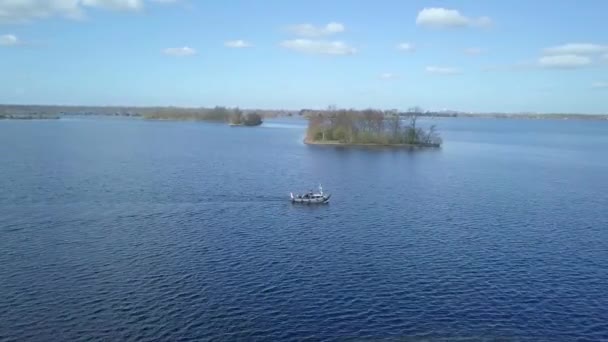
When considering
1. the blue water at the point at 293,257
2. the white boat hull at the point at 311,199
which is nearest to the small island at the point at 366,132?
the blue water at the point at 293,257

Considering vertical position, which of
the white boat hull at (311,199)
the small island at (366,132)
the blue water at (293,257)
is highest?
the small island at (366,132)

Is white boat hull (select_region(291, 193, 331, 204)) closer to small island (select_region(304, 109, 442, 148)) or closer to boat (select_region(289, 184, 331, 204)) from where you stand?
boat (select_region(289, 184, 331, 204))

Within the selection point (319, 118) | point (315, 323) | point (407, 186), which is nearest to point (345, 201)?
point (407, 186)

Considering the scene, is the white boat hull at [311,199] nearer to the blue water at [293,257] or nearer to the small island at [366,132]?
the blue water at [293,257]

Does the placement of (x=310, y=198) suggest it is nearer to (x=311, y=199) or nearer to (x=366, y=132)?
(x=311, y=199)

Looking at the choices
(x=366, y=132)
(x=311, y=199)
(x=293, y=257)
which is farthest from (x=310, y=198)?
(x=366, y=132)

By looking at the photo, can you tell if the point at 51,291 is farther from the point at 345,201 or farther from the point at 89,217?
the point at 345,201

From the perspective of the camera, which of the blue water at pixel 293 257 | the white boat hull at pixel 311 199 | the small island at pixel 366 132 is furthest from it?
the small island at pixel 366 132
